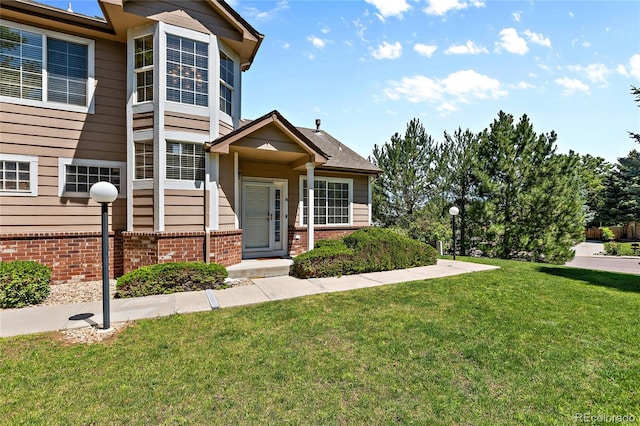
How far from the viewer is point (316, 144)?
39.9 feet

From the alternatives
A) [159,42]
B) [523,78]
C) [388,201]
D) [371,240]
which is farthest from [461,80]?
[159,42]

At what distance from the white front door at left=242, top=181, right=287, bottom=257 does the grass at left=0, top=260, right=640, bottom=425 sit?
4.47 metres

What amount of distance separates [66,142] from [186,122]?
2922mm

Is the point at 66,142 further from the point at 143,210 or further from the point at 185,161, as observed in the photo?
→ the point at 185,161

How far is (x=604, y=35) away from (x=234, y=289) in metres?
10.7

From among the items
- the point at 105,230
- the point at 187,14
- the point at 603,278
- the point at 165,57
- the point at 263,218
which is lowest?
the point at 603,278

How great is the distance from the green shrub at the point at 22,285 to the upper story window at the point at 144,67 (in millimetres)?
4517

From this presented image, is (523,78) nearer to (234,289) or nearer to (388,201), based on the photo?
(388,201)

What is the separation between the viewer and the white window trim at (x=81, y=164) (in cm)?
698

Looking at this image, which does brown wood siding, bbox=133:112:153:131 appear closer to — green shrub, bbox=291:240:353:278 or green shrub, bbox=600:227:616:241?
green shrub, bbox=291:240:353:278

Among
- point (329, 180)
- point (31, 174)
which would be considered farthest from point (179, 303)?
point (329, 180)

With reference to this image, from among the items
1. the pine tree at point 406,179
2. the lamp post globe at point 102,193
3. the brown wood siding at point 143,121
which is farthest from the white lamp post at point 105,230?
the pine tree at point 406,179

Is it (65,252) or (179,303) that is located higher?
(65,252)

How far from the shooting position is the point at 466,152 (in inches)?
580
